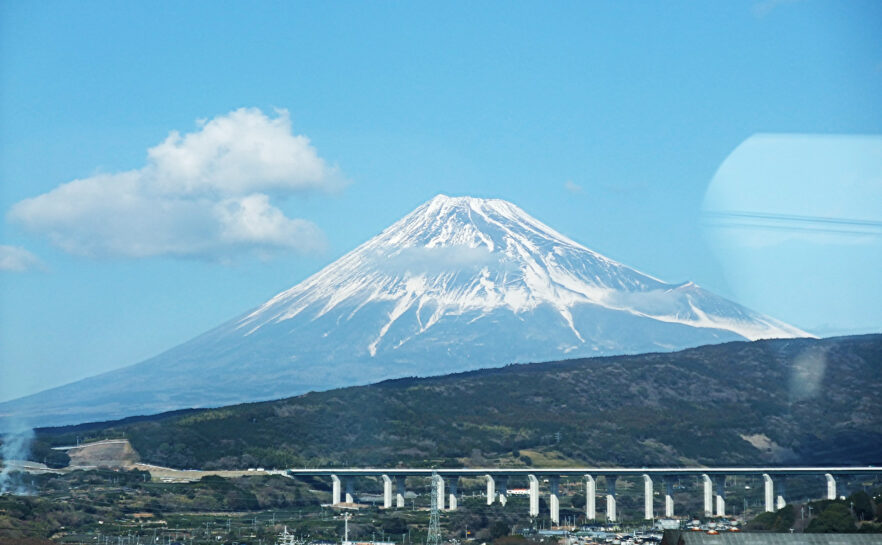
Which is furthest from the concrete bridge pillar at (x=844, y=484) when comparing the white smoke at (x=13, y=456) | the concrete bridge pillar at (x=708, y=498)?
the white smoke at (x=13, y=456)

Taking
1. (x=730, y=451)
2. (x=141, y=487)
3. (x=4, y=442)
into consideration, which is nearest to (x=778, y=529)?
(x=141, y=487)

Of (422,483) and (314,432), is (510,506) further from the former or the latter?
(314,432)

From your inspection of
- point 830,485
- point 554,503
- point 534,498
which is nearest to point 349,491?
point 534,498

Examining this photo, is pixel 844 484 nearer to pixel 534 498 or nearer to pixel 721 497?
pixel 721 497

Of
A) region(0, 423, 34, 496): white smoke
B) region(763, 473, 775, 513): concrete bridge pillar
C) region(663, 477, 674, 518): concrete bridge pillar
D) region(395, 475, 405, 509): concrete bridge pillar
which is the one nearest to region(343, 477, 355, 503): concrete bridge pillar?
region(395, 475, 405, 509): concrete bridge pillar

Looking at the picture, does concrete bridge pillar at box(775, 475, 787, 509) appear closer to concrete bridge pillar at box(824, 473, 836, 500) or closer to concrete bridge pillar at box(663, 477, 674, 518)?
concrete bridge pillar at box(824, 473, 836, 500)

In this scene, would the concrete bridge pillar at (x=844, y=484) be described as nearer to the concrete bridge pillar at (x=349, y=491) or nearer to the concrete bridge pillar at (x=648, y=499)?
the concrete bridge pillar at (x=648, y=499)
